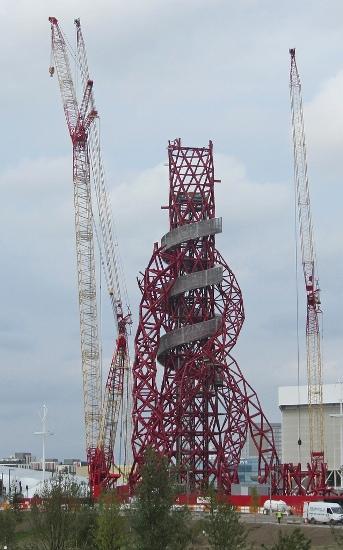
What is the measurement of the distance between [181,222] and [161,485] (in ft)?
267

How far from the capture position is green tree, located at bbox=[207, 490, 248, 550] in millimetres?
66938

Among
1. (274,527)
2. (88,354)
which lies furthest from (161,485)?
(88,354)

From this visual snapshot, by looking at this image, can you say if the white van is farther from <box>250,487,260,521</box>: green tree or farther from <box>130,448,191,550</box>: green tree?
<box>130,448,191,550</box>: green tree

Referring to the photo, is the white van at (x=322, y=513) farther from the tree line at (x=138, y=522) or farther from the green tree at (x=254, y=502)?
the tree line at (x=138, y=522)

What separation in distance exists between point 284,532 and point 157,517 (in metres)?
28.8

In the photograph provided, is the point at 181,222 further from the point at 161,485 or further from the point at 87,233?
the point at 161,485

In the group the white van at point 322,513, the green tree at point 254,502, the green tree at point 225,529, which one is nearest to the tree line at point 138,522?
the green tree at point 225,529

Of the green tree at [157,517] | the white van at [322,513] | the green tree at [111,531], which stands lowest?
the white van at [322,513]

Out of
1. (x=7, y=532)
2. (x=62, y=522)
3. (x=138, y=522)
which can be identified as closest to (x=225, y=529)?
(x=138, y=522)

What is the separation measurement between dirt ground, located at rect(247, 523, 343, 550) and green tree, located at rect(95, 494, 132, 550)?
54.5ft

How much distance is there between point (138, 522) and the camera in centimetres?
6531

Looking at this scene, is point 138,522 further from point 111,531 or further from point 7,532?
point 7,532

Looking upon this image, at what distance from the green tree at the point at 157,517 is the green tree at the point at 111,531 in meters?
9.01

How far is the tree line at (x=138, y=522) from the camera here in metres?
64.8
